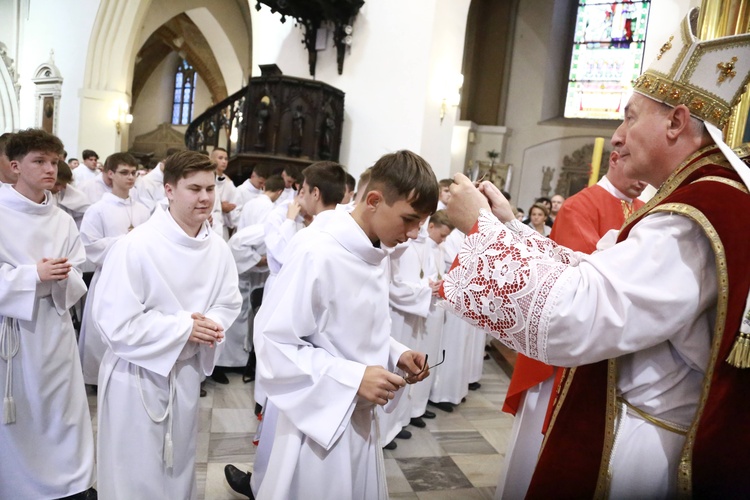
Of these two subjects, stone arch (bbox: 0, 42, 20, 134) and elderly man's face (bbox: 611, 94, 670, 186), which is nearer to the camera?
elderly man's face (bbox: 611, 94, 670, 186)

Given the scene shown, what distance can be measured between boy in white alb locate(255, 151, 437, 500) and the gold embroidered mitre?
0.73m

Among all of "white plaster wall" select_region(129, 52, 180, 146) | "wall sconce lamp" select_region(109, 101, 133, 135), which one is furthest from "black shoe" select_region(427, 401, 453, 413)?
"white plaster wall" select_region(129, 52, 180, 146)

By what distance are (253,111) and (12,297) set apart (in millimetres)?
6096

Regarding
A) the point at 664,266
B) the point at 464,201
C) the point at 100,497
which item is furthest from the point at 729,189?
the point at 100,497

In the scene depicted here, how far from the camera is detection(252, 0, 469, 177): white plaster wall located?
8016 millimetres

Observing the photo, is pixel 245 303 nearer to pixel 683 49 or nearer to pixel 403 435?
pixel 403 435

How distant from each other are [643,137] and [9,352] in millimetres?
2875

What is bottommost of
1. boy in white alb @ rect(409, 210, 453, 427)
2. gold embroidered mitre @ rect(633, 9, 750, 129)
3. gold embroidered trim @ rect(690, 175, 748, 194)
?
boy in white alb @ rect(409, 210, 453, 427)

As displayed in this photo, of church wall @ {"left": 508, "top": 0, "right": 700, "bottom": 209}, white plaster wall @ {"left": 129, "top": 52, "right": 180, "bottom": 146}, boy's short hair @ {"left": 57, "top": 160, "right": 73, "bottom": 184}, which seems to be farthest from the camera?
white plaster wall @ {"left": 129, "top": 52, "right": 180, "bottom": 146}

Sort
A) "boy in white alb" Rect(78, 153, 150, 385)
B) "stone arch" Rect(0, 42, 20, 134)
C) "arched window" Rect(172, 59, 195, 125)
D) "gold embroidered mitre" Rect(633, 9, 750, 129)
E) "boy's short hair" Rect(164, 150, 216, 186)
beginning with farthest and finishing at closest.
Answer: "arched window" Rect(172, 59, 195, 125)
"stone arch" Rect(0, 42, 20, 134)
"boy in white alb" Rect(78, 153, 150, 385)
"boy's short hair" Rect(164, 150, 216, 186)
"gold embroidered mitre" Rect(633, 9, 750, 129)

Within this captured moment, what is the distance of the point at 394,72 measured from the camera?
822 centimetres

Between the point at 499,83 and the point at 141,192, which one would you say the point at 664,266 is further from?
the point at 499,83

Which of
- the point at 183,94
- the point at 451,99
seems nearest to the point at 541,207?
the point at 451,99

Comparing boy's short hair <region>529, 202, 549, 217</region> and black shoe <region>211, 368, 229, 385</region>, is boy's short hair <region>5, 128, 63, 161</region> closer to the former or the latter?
black shoe <region>211, 368, 229, 385</region>
